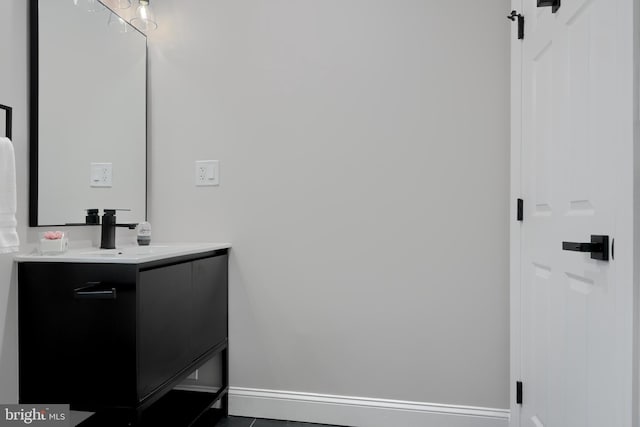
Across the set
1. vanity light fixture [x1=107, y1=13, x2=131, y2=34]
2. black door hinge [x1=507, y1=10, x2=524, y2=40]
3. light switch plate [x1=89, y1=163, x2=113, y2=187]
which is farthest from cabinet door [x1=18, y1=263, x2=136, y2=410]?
black door hinge [x1=507, y1=10, x2=524, y2=40]

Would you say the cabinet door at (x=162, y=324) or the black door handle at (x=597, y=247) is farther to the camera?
the cabinet door at (x=162, y=324)

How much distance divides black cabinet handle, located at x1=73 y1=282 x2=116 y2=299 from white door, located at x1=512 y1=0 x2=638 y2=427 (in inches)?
53.2

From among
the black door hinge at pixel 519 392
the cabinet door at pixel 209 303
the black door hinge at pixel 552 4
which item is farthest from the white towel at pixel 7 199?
the black door hinge at pixel 519 392

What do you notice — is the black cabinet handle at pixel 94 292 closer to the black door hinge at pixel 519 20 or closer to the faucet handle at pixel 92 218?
the faucet handle at pixel 92 218

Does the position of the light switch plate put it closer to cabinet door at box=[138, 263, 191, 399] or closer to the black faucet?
the black faucet

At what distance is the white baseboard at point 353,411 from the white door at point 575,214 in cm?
20

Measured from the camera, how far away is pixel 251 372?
2090 millimetres

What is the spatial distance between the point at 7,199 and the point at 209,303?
88cm

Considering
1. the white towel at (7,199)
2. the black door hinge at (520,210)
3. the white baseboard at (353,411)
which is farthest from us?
the white baseboard at (353,411)

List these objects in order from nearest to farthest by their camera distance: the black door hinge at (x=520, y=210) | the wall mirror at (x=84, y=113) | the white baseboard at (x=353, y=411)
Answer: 1. the wall mirror at (x=84, y=113)
2. the black door hinge at (x=520, y=210)
3. the white baseboard at (x=353, y=411)

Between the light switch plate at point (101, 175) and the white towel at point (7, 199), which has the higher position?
the light switch plate at point (101, 175)

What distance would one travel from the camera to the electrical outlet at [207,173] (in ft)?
6.94

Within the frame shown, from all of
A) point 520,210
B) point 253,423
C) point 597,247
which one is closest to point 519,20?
point 520,210

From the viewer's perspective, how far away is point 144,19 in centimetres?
211
